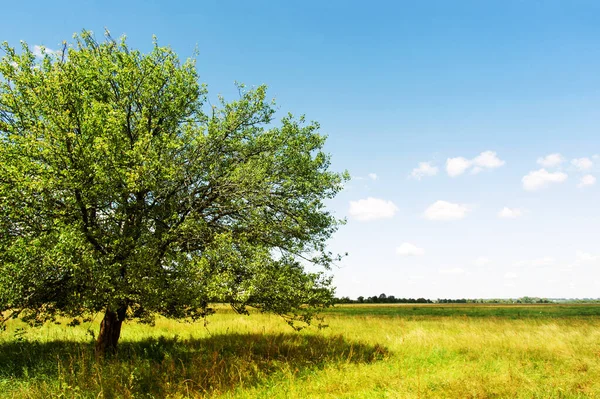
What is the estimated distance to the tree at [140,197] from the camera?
1033cm

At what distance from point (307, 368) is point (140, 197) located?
8.05 m

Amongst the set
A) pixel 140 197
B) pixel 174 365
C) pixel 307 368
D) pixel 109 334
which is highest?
pixel 140 197

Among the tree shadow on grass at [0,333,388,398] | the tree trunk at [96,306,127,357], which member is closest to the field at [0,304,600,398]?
the tree shadow on grass at [0,333,388,398]

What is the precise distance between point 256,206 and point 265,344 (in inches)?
251

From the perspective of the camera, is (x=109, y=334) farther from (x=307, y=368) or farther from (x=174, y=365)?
(x=307, y=368)

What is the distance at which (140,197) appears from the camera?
1252 cm

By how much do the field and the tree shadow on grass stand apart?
0.04 metres

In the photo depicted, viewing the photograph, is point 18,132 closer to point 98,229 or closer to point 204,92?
point 98,229

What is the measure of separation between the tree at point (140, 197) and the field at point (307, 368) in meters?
1.73

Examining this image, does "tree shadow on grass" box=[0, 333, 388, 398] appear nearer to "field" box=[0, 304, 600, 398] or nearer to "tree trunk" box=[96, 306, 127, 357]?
"field" box=[0, 304, 600, 398]

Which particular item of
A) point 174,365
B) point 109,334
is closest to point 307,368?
point 174,365

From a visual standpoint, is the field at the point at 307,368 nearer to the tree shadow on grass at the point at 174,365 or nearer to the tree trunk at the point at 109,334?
the tree shadow on grass at the point at 174,365

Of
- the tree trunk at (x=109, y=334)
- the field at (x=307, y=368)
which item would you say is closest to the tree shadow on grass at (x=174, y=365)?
the field at (x=307, y=368)

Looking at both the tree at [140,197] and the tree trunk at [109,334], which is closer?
the tree at [140,197]
